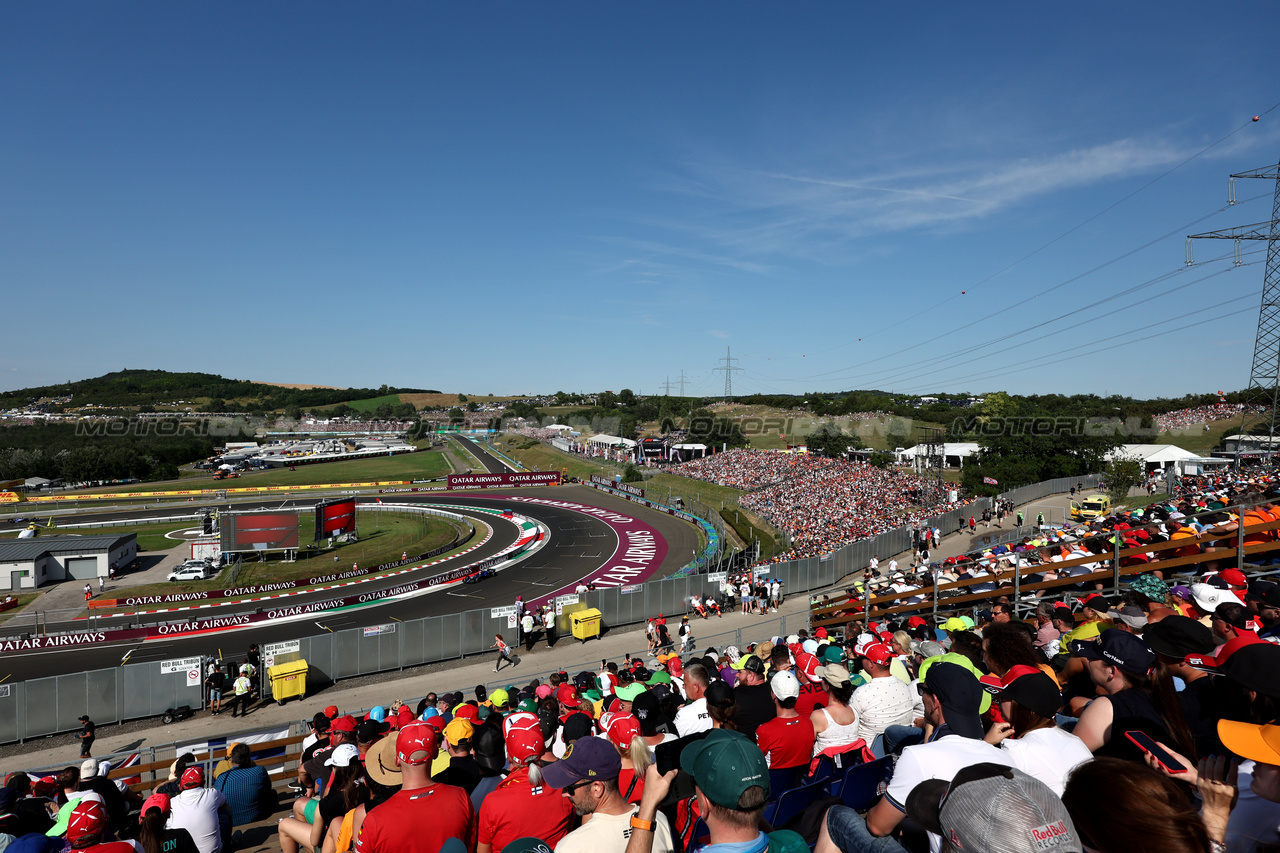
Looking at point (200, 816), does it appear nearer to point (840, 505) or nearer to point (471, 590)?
point (471, 590)

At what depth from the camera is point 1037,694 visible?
3557 mm

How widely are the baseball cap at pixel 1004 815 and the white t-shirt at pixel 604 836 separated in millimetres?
1582

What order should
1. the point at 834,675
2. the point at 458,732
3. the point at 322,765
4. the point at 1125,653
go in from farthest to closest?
1. the point at 322,765
2. the point at 458,732
3. the point at 834,675
4. the point at 1125,653

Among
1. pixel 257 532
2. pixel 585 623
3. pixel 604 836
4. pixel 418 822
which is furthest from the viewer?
pixel 257 532

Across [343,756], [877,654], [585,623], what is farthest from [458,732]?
[585,623]

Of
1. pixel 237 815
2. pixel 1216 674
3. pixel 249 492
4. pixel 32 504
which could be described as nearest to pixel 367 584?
pixel 237 815

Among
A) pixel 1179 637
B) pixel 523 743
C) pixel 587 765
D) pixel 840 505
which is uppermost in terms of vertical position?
pixel 1179 637

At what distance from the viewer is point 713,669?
29.9 ft

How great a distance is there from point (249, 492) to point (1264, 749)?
85684 millimetres

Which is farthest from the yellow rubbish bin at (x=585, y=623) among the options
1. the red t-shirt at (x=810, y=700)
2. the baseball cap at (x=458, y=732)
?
the baseball cap at (x=458, y=732)

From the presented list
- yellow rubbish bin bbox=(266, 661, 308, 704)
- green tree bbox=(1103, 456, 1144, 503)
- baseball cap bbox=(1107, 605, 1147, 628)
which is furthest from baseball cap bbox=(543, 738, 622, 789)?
green tree bbox=(1103, 456, 1144, 503)

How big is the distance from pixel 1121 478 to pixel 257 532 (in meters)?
55.1

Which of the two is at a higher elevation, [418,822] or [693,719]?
[418,822]

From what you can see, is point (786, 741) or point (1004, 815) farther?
point (786, 741)
